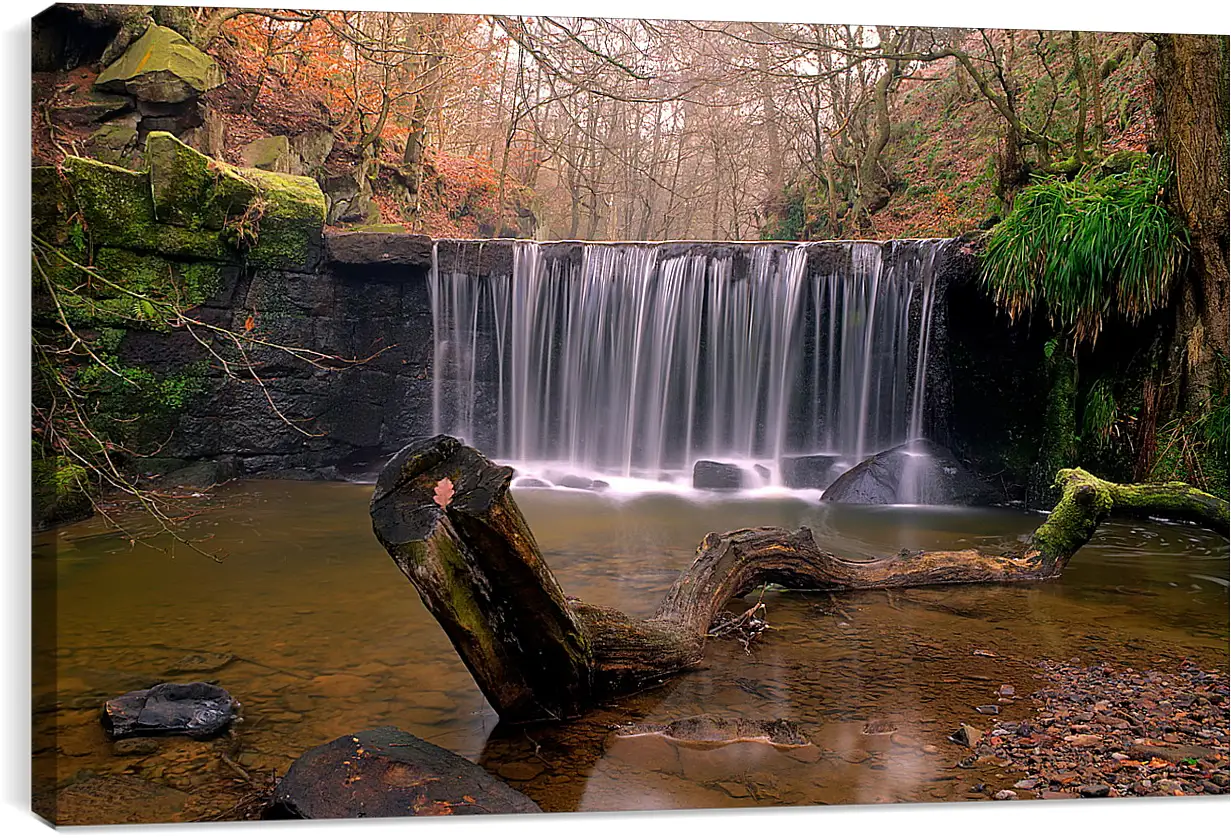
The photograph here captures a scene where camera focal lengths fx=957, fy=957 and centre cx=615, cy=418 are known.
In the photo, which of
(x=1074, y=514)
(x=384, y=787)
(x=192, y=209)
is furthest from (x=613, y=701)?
(x=192, y=209)

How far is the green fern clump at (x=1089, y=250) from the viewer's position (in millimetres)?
4492

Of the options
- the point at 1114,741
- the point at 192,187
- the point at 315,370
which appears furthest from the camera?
the point at 315,370

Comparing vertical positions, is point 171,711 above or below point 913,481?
below

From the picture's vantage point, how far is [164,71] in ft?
21.2

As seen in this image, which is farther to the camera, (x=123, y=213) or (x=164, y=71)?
(x=164, y=71)

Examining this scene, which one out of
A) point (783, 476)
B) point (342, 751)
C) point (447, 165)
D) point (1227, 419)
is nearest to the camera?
point (342, 751)

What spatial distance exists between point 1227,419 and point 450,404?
5.42 metres

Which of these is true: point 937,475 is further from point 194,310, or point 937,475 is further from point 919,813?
point 194,310

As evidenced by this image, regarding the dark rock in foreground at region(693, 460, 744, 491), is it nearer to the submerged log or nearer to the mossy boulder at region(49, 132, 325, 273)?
the mossy boulder at region(49, 132, 325, 273)

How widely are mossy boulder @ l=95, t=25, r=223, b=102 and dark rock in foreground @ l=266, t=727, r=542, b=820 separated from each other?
533 cm

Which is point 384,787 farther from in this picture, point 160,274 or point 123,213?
point 160,274

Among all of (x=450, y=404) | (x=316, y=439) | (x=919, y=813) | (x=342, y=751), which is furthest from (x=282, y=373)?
(x=919, y=813)

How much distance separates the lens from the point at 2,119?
8.37 feet

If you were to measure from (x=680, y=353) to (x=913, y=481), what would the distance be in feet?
6.94
